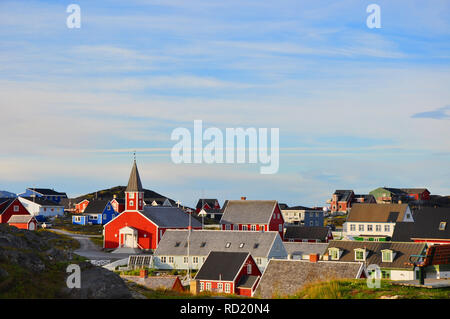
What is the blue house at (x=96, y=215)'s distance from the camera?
4781 inches

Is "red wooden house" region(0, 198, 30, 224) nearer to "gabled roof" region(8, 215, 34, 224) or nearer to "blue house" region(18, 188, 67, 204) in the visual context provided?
"gabled roof" region(8, 215, 34, 224)

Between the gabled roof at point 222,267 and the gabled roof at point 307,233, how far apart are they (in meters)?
34.1

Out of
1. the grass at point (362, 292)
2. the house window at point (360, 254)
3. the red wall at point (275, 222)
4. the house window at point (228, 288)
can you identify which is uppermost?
the grass at point (362, 292)

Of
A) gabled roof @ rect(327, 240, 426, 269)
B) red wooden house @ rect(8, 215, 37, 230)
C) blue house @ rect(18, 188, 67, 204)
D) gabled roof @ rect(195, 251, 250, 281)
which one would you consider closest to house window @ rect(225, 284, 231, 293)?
gabled roof @ rect(195, 251, 250, 281)

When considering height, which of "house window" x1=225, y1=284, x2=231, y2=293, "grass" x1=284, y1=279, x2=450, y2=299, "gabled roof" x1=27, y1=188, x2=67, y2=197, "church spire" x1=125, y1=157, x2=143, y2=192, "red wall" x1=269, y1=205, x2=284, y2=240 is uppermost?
"church spire" x1=125, y1=157, x2=143, y2=192

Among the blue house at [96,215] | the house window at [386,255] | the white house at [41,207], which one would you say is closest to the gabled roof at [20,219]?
the blue house at [96,215]

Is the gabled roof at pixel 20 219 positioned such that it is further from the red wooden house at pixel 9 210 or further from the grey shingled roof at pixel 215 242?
the grey shingled roof at pixel 215 242

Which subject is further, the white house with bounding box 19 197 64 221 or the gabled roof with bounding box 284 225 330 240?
the white house with bounding box 19 197 64 221

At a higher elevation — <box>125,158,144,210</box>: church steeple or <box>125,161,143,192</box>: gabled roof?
<box>125,161,143,192</box>: gabled roof

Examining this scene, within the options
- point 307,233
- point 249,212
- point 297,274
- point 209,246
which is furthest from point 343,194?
point 297,274

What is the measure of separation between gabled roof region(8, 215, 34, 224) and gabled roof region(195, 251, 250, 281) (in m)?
48.0

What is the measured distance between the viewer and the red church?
277 feet
